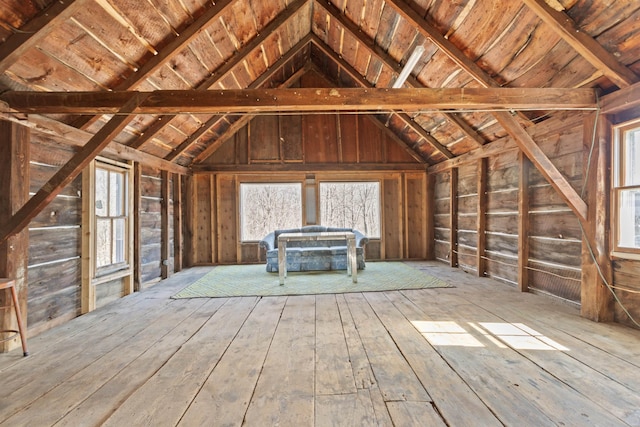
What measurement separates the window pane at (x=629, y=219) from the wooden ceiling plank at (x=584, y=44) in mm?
1080

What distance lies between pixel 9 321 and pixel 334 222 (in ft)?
18.8

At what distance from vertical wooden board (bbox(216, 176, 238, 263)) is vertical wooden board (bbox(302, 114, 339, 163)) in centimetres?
193

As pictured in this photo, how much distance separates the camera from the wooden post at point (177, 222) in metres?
6.52

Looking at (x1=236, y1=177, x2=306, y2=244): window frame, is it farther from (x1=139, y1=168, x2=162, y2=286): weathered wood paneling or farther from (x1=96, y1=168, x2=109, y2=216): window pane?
(x1=96, y1=168, x2=109, y2=216): window pane

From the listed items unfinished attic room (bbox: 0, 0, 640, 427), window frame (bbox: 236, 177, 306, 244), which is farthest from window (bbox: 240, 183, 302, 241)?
unfinished attic room (bbox: 0, 0, 640, 427)

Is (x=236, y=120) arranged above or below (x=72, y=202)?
above

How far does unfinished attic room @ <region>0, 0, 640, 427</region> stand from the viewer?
6.45ft

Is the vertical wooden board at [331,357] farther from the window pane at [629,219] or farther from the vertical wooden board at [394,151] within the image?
the vertical wooden board at [394,151]

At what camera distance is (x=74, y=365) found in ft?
7.75

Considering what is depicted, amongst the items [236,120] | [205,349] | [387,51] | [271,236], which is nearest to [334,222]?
[271,236]

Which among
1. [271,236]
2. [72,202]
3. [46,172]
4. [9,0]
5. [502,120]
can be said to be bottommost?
[271,236]

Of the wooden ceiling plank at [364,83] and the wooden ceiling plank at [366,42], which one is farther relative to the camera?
the wooden ceiling plank at [364,83]

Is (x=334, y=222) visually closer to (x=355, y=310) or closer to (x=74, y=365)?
(x=355, y=310)

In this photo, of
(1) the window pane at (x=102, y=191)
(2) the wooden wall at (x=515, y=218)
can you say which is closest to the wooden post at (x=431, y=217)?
(2) the wooden wall at (x=515, y=218)
